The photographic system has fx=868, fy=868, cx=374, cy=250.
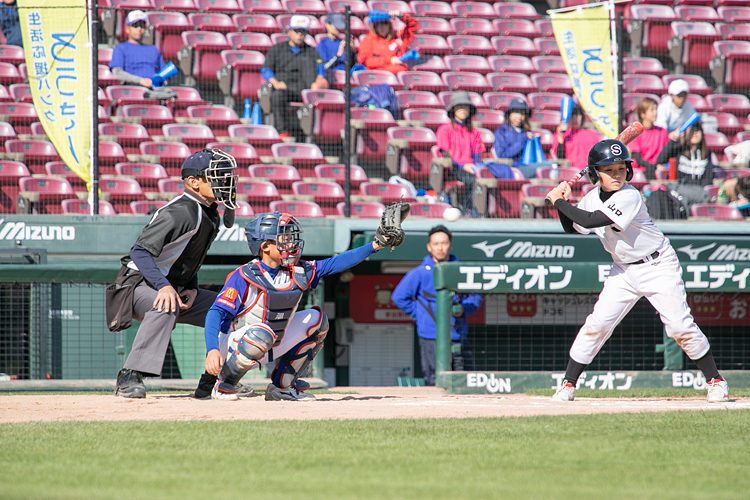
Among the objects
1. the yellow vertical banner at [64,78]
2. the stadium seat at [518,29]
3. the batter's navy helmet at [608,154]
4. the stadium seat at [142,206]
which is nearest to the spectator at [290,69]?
the stadium seat at [142,206]

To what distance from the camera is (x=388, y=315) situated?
9617 millimetres

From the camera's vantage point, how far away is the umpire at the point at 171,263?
479cm

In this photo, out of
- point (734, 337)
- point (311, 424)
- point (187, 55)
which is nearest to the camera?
point (311, 424)

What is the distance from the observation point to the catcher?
15.1ft

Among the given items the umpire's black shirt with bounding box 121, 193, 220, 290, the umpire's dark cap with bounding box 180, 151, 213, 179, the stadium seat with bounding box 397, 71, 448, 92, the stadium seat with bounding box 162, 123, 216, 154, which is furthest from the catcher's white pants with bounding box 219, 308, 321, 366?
the stadium seat with bounding box 397, 71, 448, 92

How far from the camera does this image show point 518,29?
13.7 metres

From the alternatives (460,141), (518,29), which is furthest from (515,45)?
(460,141)

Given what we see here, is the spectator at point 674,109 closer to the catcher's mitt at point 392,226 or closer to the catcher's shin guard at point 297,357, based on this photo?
the catcher's mitt at point 392,226

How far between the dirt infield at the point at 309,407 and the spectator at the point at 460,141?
4160mm

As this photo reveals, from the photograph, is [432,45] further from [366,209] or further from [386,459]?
[386,459]

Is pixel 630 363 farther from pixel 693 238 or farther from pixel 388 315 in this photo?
pixel 388 315

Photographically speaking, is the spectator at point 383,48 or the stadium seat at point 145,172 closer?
the stadium seat at point 145,172

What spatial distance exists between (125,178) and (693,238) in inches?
228

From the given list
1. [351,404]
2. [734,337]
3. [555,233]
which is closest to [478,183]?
[555,233]
